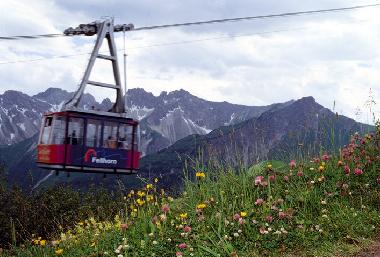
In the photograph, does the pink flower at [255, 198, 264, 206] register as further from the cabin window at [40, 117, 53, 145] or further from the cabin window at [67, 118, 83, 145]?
the cabin window at [40, 117, 53, 145]

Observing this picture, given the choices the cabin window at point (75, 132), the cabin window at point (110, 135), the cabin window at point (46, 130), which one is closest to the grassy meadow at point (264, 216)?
the cabin window at point (75, 132)

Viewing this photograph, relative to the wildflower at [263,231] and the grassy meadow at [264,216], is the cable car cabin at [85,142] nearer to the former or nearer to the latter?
the grassy meadow at [264,216]

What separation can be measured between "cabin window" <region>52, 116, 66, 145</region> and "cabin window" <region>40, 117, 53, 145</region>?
1.30ft

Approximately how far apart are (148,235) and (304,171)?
2.99 meters

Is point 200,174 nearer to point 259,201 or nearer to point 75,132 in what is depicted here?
point 259,201

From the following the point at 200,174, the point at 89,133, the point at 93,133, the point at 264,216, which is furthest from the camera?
the point at 93,133

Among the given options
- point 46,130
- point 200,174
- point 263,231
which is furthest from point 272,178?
point 46,130

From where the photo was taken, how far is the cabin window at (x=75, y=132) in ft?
67.8

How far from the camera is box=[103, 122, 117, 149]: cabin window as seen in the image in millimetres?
21297

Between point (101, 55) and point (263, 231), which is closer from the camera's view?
point (263, 231)

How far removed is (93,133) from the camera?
21250 millimetres

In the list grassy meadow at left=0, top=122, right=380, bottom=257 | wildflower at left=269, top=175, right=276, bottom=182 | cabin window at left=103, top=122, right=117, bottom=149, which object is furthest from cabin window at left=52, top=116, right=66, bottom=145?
wildflower at left=269, top=175, right=276, bottom=182

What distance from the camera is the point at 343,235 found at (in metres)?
6.46

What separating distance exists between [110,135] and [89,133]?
96 centimetres
